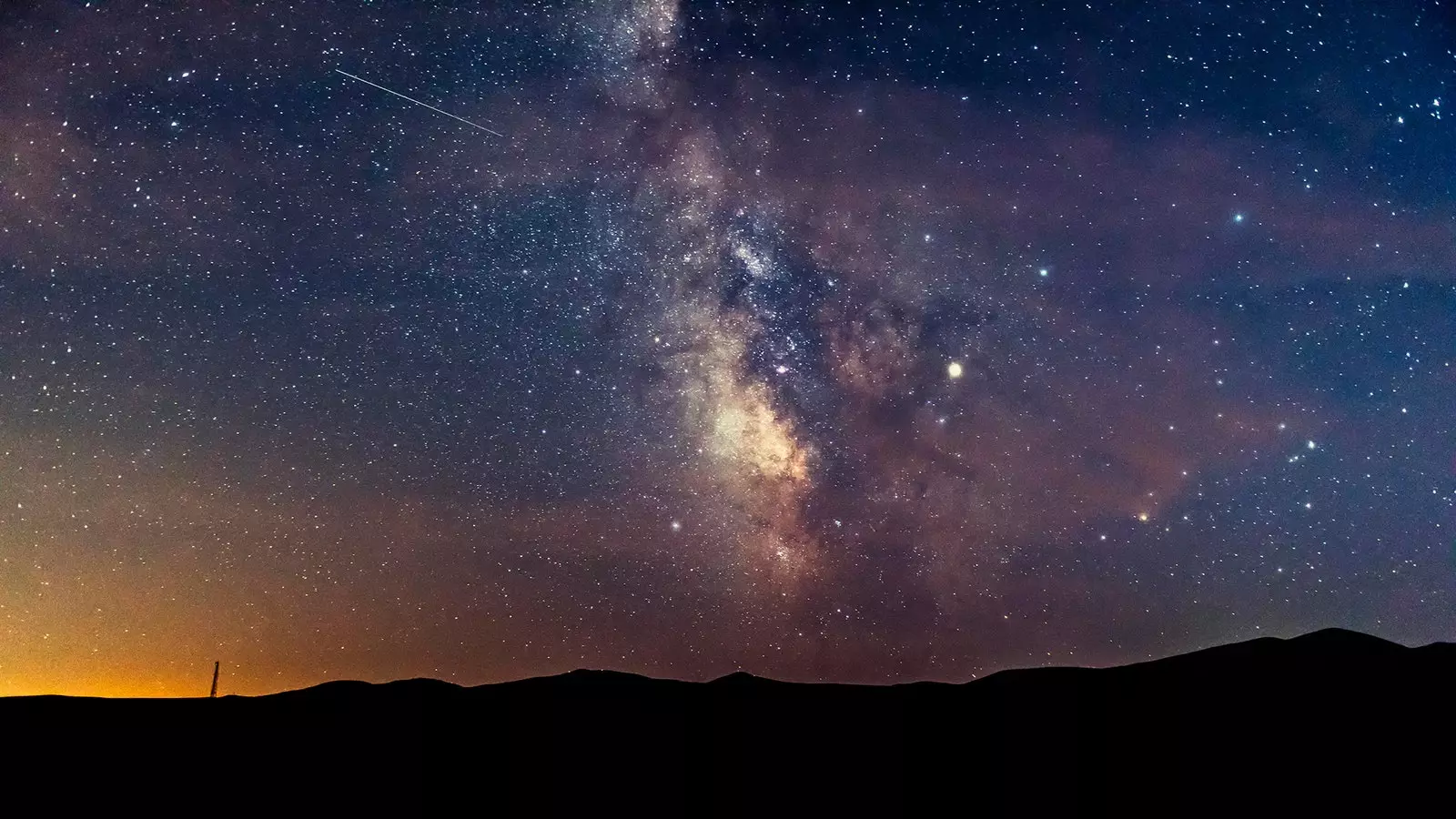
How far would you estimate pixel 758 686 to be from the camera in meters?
9.09

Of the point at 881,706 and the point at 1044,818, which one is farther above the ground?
the point at 881,706

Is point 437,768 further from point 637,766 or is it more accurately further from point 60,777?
point 60,777

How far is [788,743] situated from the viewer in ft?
28.5

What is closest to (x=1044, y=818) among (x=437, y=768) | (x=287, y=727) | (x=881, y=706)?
(x=881, y=706)

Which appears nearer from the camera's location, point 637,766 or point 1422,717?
point 1422,717

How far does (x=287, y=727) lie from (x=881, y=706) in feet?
16.9

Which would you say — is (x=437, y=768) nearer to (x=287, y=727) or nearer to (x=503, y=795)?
(x=503, y=795)

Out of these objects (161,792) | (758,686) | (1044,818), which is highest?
(758,686)

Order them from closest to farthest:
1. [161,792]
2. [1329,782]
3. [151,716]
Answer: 1. [1329,782]
2. [161,792]
3. [151,716]

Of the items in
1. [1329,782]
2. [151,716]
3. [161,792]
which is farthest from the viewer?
[151,716]

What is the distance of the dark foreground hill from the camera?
800 cm

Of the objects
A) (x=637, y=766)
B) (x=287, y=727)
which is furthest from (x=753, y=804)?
(x=287, y=727)

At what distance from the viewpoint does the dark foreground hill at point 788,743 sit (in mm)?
8000

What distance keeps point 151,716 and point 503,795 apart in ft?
10.6
